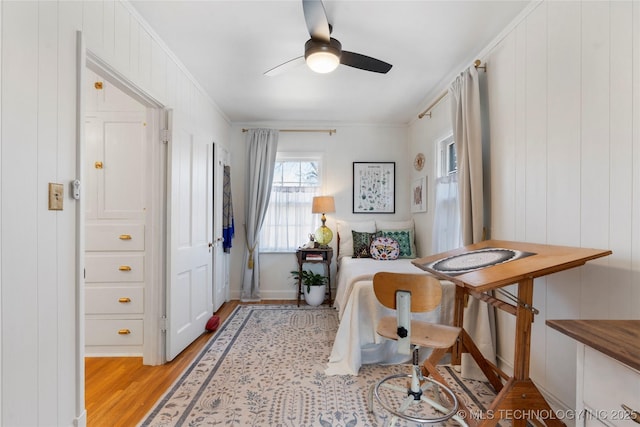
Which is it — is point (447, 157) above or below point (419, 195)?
above

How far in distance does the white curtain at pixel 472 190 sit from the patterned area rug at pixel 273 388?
0.28 meters

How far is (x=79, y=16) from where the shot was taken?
4.80ft

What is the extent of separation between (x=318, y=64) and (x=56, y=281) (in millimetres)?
1899

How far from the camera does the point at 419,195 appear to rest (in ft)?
12.6

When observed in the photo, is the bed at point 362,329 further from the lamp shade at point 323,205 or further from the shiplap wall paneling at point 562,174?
the lamp shade at point 323,205

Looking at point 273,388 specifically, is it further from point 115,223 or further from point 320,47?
point 320,47

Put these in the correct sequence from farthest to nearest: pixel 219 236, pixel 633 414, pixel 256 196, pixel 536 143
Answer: pixel 256 196 → pixel 219 236 → pixel 536 143 → pixel 633 414

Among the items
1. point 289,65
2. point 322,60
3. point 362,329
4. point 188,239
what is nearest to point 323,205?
point 188,239

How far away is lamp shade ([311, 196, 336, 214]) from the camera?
393 centimetres

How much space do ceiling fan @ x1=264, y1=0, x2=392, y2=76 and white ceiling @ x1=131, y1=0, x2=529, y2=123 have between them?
21 centimetres

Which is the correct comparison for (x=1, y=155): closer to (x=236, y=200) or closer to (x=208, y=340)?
(x=208, y=340)

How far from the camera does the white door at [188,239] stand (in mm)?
2389

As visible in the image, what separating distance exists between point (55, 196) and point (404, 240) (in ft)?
11.3

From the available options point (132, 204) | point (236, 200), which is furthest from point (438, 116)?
point (132, 204)
